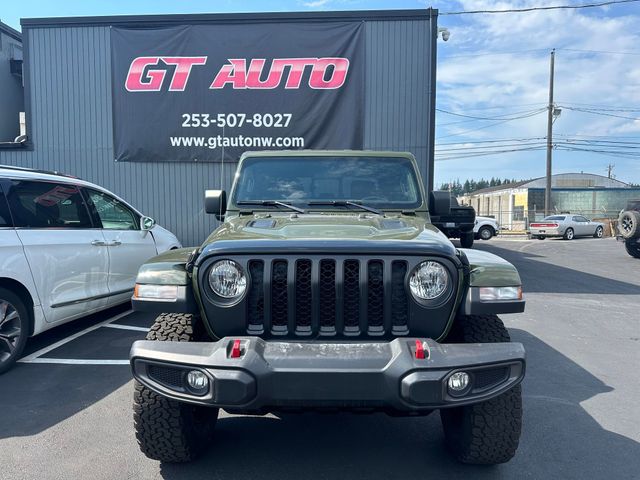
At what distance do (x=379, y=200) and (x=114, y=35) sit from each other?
27.9 feet

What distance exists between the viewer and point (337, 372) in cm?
205

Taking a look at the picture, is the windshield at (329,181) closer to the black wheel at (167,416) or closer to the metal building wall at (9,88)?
the black wheel at (167,416)

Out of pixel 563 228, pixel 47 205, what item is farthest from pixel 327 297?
pixel 563 228

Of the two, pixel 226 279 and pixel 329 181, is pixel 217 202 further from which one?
pixel 226 279

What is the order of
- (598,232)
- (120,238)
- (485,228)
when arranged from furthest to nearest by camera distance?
(598,232) → (485,228) → (120,238)

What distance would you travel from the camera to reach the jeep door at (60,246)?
14.0 feet

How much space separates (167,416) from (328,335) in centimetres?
97

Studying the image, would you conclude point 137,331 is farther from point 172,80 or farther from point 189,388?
point 172,80

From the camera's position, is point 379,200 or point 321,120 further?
point 321,120

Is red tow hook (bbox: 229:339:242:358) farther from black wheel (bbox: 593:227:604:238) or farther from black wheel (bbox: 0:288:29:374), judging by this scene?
black wheel (bbox: 593:227:604:238)

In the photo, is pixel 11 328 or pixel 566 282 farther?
pixel 566 282

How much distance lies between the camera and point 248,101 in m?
9.56

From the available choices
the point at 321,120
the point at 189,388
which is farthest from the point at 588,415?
the point at 321,120

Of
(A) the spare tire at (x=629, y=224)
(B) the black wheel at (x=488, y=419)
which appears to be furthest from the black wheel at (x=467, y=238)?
(B) the black wheel at (x=488, y=419)
